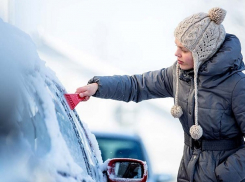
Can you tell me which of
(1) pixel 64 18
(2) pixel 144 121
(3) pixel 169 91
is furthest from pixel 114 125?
(1) pixel 64 18

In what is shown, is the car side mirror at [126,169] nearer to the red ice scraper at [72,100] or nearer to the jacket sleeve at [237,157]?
the red ice scraper at [72,100]

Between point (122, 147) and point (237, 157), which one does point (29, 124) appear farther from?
point (122, 147)

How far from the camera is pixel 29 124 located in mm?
1141

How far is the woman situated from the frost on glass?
3.11ft

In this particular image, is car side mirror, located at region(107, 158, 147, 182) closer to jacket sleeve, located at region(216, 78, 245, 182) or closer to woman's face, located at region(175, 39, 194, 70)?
jacket sleeve, located at region(216, 78, 245, 182)

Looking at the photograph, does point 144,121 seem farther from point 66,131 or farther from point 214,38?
point 66,131

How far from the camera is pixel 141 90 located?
8.93ft

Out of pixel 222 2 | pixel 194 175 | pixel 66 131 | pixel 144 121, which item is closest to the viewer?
pixel 66 131

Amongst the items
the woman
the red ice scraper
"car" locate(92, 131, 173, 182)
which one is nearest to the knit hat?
the woman

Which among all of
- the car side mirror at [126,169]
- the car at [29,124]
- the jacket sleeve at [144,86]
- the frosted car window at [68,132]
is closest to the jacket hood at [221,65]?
the jacket sleeve at [144,86]

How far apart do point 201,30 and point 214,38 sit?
8 centimetres

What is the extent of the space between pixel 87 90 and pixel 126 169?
55cm

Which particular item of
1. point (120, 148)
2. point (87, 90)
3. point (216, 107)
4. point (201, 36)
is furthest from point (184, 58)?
point (120, 148)

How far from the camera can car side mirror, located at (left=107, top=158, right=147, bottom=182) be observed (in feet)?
6.09
